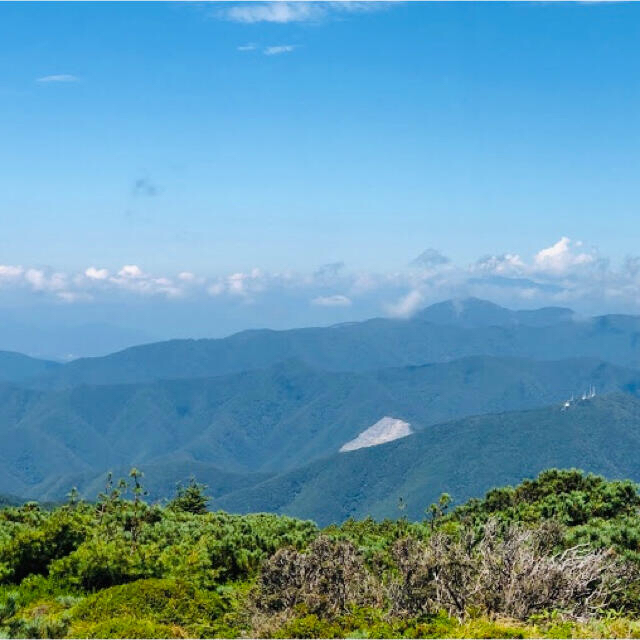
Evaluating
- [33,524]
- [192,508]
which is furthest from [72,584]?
[192,508]

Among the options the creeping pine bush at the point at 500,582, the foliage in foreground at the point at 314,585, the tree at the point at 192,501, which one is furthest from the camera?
the tree at the point at 192,501

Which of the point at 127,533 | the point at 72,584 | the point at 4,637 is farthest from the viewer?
the point at 127,533

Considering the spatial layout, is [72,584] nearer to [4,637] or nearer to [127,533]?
[127,533]

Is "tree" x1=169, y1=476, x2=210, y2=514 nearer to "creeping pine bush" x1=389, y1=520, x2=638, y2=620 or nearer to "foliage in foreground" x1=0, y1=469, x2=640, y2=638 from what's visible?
"foliage in foreground" x1=0, y1=469, x2=640, y2=638

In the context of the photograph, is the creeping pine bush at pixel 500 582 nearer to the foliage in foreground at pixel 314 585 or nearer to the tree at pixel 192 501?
the foliage in foreground at pixel 314 585

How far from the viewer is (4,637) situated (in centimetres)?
1491

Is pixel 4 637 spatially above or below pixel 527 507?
above

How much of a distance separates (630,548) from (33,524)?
19.2m

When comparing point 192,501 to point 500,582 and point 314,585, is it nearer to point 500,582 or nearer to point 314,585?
point 314,585

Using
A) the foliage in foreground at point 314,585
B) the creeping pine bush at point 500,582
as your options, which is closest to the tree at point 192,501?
the foliage in foreground at point 314,585

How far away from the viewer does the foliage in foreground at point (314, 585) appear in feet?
51.8

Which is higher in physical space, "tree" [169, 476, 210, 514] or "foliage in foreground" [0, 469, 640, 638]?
"foliage in foreground" [0, 469, 640, 638]

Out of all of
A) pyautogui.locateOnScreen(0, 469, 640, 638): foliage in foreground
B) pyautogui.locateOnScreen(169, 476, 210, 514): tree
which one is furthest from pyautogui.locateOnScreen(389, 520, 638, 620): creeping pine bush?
pyautogui.locateOnScreen(169, 476, 210, 514): tree

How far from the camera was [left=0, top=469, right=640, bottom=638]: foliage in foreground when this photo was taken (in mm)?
15797
